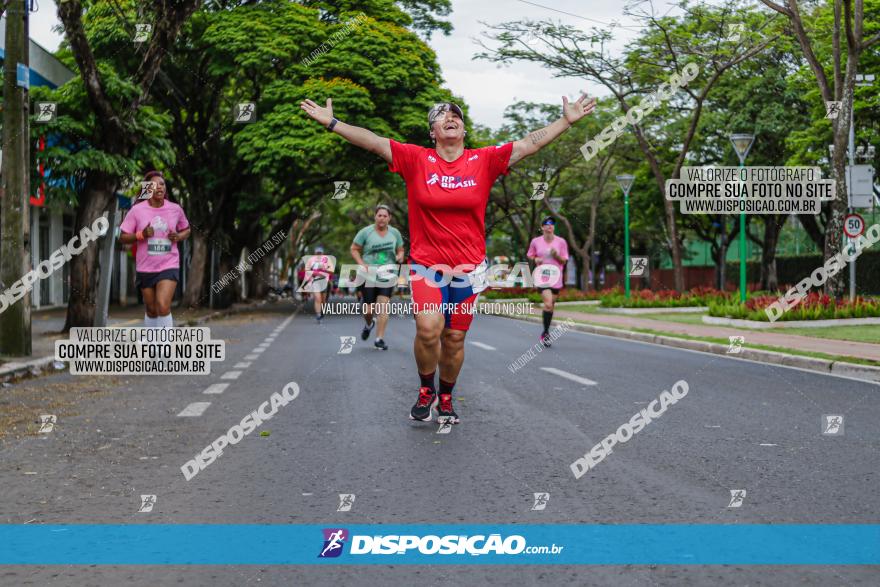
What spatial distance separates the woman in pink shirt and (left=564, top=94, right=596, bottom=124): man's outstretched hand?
4667 mm

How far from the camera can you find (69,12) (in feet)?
45.2

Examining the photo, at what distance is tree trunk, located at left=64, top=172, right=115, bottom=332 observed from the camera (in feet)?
51.2

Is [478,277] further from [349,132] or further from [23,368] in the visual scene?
[23,368]

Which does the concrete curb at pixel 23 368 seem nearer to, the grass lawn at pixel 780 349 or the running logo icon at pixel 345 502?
the running logo icon at pixel 345 502

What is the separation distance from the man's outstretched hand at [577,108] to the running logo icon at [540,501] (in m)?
2.83

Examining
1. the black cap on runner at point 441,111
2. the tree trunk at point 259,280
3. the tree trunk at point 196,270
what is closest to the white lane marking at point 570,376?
the black cap on runner at point 441,111

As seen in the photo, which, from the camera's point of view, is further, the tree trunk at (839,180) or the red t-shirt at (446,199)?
the tree trunk at (839,180)

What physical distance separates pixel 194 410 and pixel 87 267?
9096 millimetres

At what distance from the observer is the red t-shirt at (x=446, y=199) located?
6.61m

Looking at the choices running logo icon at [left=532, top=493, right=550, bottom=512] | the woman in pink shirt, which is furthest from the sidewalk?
the woman in pink shirt

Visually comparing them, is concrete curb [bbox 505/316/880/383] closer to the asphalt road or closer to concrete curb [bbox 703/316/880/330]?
the asphalt road

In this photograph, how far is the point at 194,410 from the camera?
799cm

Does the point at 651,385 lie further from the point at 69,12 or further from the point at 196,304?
the point at 196,304

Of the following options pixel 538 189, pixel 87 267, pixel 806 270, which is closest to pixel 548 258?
pixel 87 267
